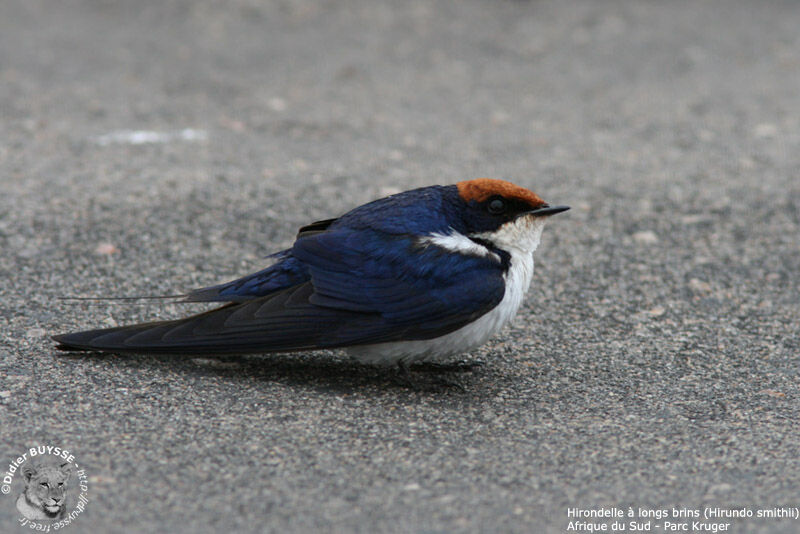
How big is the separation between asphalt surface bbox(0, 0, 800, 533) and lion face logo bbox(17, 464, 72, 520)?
0.14 feet

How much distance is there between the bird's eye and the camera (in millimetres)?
3365

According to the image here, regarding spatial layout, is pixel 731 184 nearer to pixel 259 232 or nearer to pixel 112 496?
pixel 259 232

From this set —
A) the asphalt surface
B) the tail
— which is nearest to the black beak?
the asphalt surface

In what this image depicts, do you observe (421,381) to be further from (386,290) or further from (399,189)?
(399,189)

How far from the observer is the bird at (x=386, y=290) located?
127 inches

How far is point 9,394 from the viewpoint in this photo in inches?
122

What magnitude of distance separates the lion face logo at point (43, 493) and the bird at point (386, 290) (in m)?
0.65

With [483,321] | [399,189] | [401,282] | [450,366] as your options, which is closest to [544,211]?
[483,321]

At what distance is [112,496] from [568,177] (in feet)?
11.4

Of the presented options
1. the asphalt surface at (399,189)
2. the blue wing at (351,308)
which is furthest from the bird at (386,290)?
the asphalt surface at (399,189)

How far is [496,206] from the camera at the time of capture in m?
3.37

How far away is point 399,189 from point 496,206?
1921 millimetres

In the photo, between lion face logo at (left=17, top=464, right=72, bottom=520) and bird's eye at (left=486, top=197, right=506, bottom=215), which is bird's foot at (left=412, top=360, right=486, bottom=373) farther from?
lion face logo at (left=17, top=464, right=72, bottom=520)

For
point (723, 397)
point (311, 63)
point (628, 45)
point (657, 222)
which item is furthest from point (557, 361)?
point (628, 45)
